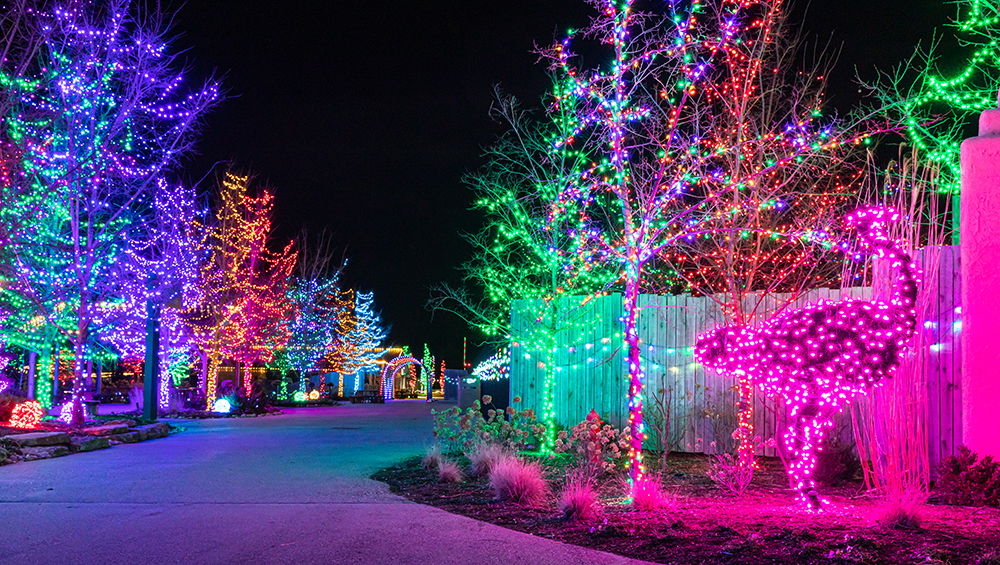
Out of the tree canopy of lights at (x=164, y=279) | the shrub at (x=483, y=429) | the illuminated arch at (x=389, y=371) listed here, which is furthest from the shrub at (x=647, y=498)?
the illuminated arch at (x=389, y=371)

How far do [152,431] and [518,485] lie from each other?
1115 cm

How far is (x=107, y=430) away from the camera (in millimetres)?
14883

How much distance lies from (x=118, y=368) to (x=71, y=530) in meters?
46.1

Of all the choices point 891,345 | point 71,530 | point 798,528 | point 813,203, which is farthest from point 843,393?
point 71,530

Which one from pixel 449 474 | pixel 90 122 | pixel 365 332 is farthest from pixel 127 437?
pixel 365 332

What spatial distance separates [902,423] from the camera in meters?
7.09

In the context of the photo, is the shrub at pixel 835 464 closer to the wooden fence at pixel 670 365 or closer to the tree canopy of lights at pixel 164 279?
the wooden fence at pixel 670 365

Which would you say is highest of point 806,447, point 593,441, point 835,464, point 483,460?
point 806,447

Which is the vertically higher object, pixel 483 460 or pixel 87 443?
pixel 483 460

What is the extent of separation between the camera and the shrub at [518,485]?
7697 mm

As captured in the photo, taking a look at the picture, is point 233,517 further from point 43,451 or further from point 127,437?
point 127,437

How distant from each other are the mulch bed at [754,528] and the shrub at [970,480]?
351 mm

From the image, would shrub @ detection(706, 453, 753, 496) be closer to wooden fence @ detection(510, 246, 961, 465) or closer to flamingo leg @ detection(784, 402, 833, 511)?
flamingo leg @ detection(784, 402, 833, 511)

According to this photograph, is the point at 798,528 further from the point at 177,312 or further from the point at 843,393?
the point at 177,312
